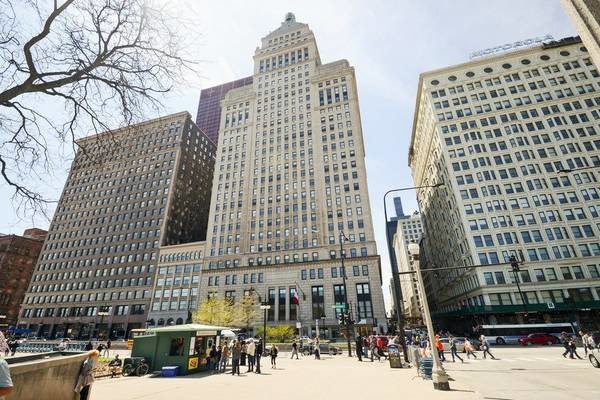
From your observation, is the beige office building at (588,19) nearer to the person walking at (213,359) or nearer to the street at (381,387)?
the street at (381,387)

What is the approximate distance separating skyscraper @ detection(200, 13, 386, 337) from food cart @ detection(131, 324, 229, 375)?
33848 mm

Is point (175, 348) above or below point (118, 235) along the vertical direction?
below

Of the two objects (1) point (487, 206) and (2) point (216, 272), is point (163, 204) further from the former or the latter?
(1) point (487, 206)

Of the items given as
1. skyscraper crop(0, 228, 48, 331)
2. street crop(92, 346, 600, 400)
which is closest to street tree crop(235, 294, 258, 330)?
street crop(92, 346, 600, 400)

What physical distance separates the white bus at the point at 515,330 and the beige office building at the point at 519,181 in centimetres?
249

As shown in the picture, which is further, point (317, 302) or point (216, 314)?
point (317, 302)

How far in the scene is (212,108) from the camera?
15162cm

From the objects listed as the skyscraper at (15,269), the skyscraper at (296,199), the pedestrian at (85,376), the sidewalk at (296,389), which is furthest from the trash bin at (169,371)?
the skyscraper at (15,269)

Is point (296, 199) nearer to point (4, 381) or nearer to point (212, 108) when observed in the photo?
point (4, 381)

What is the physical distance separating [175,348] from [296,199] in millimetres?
51795

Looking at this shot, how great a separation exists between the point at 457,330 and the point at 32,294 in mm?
113611

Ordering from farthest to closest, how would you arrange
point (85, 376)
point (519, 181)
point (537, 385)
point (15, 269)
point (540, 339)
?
point (15, 269) < point (519, 181) < point (540, 339) < point (537, 385) < point (85, 376)

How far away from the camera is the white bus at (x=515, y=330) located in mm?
42078

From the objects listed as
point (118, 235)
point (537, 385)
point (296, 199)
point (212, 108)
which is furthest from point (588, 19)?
point (212, 108)
